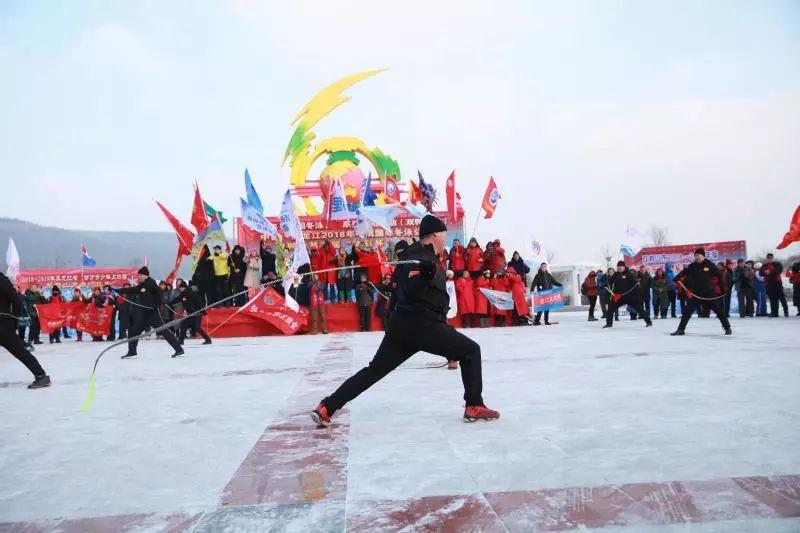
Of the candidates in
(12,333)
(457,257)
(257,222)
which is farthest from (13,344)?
(457,257)

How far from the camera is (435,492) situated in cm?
309

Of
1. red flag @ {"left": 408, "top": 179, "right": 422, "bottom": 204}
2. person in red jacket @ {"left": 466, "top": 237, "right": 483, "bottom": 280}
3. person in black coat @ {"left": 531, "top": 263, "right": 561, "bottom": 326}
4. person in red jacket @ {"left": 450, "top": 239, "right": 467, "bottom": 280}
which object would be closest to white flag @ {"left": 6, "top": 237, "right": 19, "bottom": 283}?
red flag @ {"left": 408, "top": 179, "right": 422, "bottom": 204}

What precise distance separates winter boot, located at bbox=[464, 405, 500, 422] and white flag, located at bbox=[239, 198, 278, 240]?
14.0 metres

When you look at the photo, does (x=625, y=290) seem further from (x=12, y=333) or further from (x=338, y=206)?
(x=12, y=333)

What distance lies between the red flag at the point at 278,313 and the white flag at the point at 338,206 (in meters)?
3.96

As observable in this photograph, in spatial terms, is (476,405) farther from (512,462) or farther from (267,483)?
(267,483)

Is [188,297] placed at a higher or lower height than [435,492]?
higher

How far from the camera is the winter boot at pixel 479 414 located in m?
4.74

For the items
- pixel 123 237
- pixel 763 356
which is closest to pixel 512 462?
pixel 763 356

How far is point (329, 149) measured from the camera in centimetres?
3036

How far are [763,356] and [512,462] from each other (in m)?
6.07

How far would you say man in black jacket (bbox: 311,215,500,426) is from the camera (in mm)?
4684

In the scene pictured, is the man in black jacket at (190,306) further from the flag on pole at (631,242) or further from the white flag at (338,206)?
the flag on pole at (631,242)

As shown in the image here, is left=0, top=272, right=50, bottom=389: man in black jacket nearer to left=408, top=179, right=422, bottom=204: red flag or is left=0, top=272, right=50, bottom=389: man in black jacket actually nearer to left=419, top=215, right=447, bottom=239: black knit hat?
left=419, top=215, right=447, bottom=239: black knit hat
